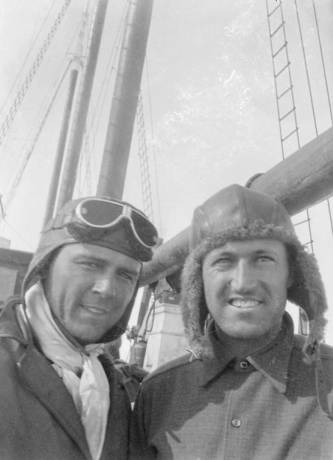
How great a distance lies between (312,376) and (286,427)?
24cm

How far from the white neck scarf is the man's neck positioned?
566 mm

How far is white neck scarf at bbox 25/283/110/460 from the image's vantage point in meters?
1.86

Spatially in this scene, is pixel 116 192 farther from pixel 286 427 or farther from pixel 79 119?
pixel 79 119

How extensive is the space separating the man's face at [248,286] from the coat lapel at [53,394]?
68cm

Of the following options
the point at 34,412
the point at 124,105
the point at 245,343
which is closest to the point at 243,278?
the point at 245,343

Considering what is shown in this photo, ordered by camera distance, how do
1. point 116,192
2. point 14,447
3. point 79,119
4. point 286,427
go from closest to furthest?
point 14,447, point 286,427, point 116,192, point 79,119

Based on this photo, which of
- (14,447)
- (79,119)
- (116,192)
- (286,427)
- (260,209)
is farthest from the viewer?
(79,119)

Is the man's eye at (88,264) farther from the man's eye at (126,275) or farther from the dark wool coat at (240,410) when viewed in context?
the dark wool coat at (240,410)

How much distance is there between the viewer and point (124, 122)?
578 centimetres

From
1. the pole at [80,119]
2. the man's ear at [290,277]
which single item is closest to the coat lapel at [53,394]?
the man's ear at [290,277]

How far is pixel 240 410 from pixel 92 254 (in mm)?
927

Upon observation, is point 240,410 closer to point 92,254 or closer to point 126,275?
point 126,275

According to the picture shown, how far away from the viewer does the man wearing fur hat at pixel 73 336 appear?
1.72 meters

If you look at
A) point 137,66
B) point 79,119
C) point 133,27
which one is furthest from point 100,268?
point 79,119
